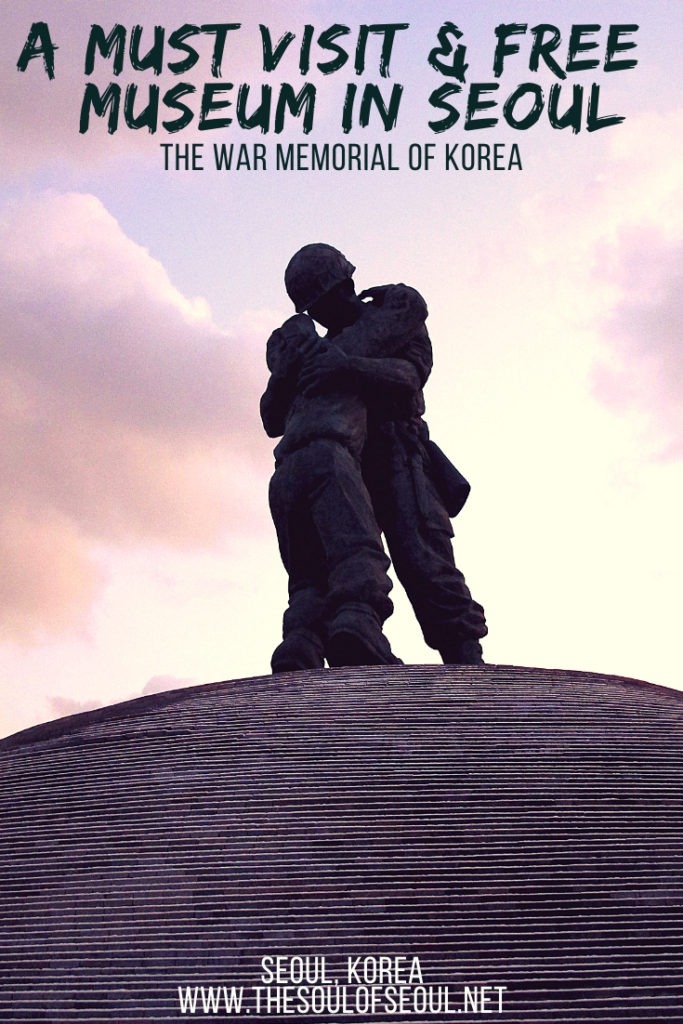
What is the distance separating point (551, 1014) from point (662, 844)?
4.58 ft

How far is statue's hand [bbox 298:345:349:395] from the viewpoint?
10.7 metres

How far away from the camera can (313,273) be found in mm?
11195

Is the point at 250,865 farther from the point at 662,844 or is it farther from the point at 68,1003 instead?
the point at 662,844

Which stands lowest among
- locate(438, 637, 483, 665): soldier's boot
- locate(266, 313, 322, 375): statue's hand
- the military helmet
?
locate(438, 637, 483, 665): soldier's boot

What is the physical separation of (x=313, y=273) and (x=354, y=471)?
163cm

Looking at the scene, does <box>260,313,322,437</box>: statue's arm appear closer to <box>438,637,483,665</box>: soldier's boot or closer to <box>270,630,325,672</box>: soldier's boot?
<box>270,630,325,672</box>: soldier's boot

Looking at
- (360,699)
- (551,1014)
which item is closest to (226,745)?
(360,699)

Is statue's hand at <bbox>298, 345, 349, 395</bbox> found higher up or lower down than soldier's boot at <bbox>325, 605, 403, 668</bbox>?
higher up

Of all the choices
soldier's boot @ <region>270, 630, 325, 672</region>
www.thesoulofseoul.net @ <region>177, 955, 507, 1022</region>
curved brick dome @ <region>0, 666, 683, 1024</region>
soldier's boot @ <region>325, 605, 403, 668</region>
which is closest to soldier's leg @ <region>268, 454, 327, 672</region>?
soldier's boot @ <region>270, 630, 325, 672</region>

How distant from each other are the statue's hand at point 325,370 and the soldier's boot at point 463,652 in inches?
79.3

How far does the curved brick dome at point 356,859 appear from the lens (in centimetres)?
526

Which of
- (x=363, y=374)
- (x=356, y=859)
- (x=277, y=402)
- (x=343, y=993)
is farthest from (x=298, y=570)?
(x=343, y=993)

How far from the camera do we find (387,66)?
1134 cm

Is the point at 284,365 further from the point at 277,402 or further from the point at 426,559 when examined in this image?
the point at 426,559
